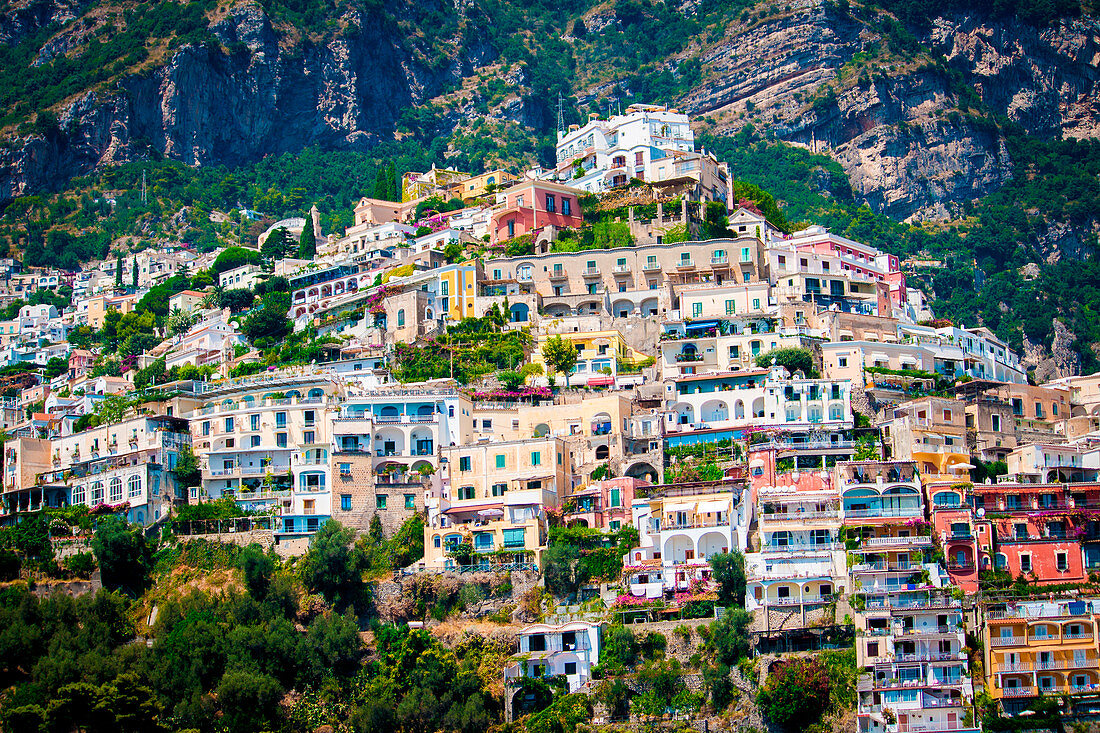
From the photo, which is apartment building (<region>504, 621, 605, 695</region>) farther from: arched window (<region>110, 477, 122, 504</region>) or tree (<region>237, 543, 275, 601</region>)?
arched window (<region>110, 477, 122, 504</region>)

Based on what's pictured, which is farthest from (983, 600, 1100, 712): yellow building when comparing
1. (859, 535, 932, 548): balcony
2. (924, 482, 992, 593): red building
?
(859, 535, 932, 548): balcony

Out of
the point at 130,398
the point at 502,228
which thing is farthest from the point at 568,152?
the point at 130,398

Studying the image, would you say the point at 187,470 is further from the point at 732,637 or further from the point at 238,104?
the point at 238,104

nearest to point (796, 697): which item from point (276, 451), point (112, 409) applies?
point (276, 451)

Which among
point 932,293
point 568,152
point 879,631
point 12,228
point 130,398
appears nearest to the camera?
point 879,631

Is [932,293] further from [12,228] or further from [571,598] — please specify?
[12,228]

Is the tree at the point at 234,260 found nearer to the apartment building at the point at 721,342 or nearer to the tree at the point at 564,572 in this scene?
the apartment building at the point at 721,342
